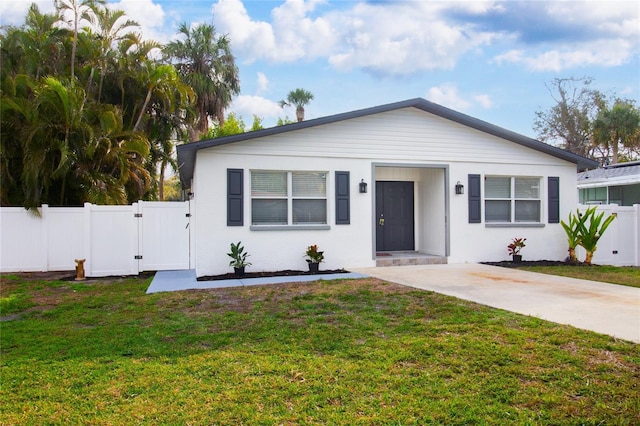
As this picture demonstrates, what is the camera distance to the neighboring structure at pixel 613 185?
53.1 ft

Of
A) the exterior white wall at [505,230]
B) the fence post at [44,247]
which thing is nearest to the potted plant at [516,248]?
the exterior white wall at [505,230]

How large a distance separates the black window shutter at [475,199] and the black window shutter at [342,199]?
10.7 feet

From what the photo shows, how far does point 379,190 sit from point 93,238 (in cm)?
704

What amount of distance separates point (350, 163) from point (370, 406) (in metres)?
7.88

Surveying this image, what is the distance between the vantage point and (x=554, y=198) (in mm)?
12023

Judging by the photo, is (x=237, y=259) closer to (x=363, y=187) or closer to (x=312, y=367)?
(x=363, y=187)

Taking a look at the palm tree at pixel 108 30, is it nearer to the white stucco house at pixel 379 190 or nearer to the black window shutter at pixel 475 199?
the white stucco house at pixel 379 190

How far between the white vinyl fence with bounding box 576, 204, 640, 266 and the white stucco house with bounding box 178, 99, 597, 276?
98 cm

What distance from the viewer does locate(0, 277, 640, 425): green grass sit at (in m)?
3.13

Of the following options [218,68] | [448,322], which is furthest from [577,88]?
[448,322]

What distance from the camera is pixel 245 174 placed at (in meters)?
9.89

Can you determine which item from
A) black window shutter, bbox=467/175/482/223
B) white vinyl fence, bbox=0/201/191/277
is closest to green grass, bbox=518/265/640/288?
black window shutter, bbox=467/175/482/223

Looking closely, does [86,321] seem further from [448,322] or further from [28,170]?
[28,170]

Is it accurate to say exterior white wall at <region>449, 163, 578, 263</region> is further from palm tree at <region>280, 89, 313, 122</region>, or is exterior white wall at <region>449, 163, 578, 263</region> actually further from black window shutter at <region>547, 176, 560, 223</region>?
palm tree at <region>280, 89, 313, 122</region>
